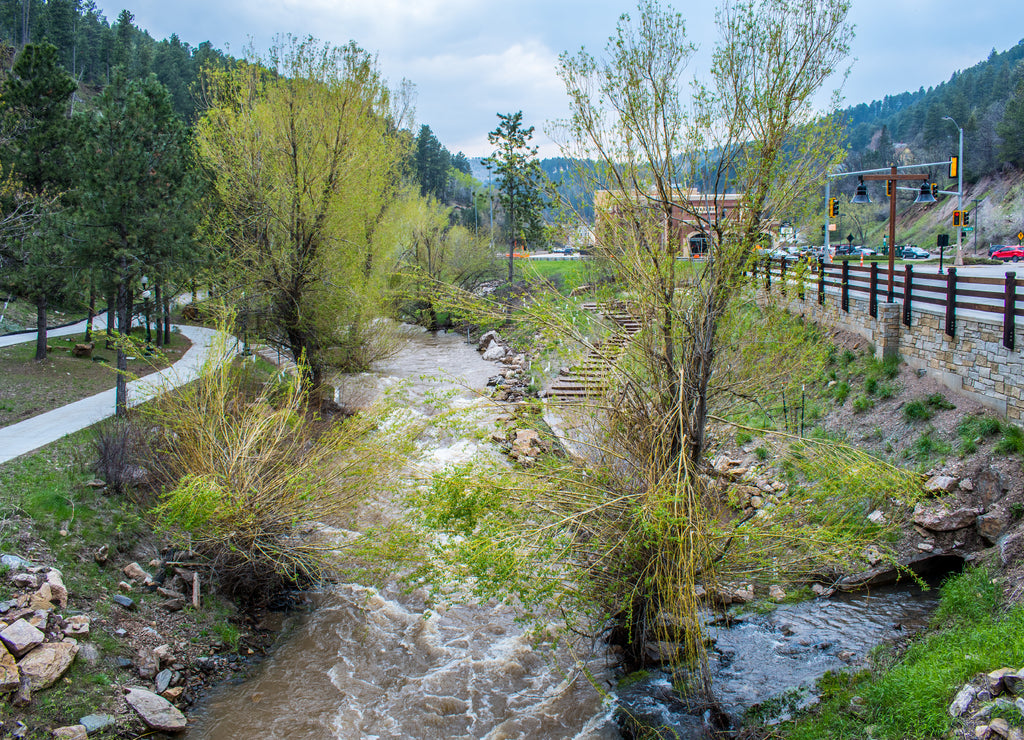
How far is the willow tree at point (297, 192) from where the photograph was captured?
622 inches

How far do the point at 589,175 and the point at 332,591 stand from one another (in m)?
6.94

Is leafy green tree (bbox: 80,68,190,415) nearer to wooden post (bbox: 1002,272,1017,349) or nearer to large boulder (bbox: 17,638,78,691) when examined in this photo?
large boulder (bbox: 17,638,78,691)

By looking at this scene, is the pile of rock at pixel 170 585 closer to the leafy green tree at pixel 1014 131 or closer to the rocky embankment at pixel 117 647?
the rocky embankment at pixel 117 647

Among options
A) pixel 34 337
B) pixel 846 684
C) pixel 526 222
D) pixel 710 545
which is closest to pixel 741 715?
pixel 846 684

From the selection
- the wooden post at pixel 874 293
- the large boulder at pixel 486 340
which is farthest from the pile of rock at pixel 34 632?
the large boulder at pixel 486 340

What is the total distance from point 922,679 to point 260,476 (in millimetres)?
7733

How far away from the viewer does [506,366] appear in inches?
950

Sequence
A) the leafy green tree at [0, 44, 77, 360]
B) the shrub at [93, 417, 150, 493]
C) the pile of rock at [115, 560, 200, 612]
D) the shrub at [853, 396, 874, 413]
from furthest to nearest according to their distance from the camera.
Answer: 1. the leafy green tree at [0, 44, 77, 360]
2. the shrub at [853, 396, 874, 413]
3. the shrub at [93, 417, 150, 493]
4. the pile of rock at [115, 560, 200, 612]

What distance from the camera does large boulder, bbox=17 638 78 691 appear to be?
6410 millimetres

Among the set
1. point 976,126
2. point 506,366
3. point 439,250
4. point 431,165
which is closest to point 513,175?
point 439,250

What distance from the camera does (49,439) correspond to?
1163 cm

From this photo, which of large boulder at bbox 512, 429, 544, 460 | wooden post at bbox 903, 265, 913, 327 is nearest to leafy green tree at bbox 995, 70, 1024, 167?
wooden post at bbox 903, 265, 913, 327

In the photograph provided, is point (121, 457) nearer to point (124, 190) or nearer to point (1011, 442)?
point (124, 190)

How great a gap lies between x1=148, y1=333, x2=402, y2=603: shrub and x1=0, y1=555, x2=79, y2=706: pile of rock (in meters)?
1.42
